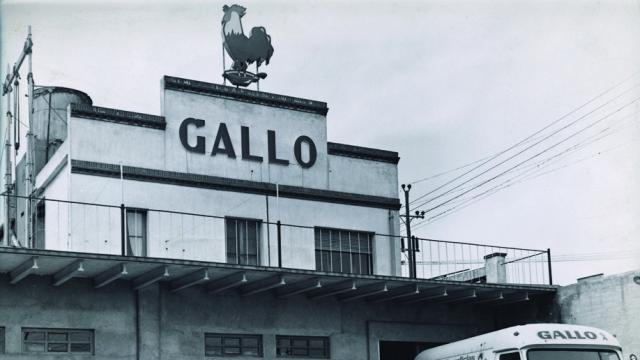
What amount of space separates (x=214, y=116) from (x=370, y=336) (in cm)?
749

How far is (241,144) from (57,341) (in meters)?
9.05

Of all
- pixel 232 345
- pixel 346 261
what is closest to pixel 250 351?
pixel 232 345

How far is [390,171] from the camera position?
3042 centimetres

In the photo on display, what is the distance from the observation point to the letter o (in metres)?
28.6

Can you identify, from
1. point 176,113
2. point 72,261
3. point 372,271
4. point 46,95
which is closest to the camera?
point 72,261

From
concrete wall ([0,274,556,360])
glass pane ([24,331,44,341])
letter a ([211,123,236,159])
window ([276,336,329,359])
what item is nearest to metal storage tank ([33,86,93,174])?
letter a ([211,123,236,159])

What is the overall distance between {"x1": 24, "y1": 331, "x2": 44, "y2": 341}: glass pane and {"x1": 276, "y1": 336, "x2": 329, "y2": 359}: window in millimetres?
5649

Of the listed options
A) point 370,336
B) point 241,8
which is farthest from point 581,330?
point 241,8

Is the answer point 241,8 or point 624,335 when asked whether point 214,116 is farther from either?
point 624,335

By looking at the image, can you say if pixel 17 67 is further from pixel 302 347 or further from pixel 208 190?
pixel 302 347

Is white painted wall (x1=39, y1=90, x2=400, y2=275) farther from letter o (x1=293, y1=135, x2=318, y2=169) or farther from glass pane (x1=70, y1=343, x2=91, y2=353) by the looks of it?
glass pane (x1=70, y1=343, x2=91, y2=353)

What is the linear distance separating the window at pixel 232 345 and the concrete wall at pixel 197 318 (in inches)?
5.9

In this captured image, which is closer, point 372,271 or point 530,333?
point 530,333

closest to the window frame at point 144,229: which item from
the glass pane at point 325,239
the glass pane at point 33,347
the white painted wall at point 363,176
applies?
the glass pane at point 33,347
